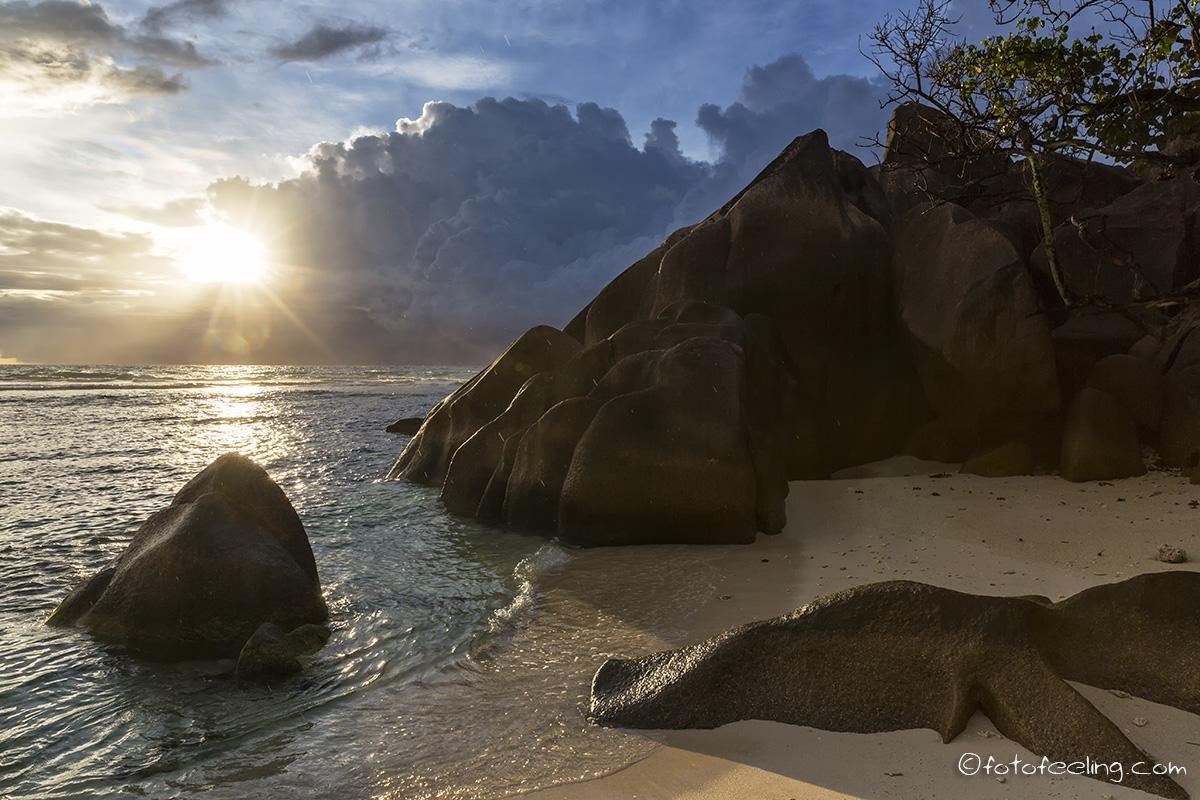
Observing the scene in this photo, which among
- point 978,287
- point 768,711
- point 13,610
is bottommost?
point 13,610

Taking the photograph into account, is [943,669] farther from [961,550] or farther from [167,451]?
[167,451]

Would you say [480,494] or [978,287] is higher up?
[978,287]

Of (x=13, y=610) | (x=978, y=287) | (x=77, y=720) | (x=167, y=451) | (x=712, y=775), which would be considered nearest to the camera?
(x=712, y=775)

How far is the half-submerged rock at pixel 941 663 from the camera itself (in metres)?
4.30

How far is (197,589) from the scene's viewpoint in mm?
7121

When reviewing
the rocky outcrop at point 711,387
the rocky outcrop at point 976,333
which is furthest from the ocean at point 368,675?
the rocky outcrop at point 976,333

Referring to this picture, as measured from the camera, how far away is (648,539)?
984 centimetres

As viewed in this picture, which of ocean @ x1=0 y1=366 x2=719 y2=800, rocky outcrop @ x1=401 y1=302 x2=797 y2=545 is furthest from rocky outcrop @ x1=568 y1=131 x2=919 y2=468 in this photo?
ocean @ x1=0 y1=366 x2=719 y2=800

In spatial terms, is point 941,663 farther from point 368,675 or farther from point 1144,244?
point 1144,244

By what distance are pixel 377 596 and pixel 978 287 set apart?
9.78 m

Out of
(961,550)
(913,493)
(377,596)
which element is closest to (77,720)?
(377,596)

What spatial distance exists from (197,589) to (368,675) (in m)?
2.17

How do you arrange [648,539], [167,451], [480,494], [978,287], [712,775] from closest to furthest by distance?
[712,775], [648,539], [978,287], [480,494], [167,451]

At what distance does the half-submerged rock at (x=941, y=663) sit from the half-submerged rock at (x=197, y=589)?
384 centimetres
